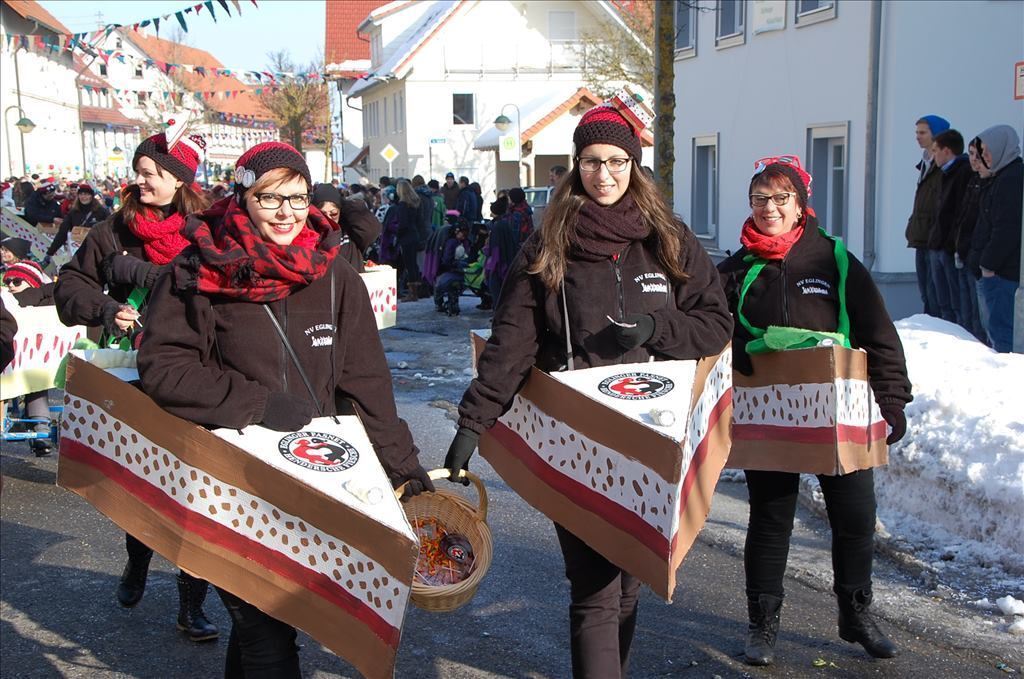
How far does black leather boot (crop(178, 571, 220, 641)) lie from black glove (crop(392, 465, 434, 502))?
172 centimetres

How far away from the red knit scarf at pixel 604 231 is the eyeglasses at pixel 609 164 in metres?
0.12

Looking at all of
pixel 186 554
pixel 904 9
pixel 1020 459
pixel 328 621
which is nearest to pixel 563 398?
pixel 328 621

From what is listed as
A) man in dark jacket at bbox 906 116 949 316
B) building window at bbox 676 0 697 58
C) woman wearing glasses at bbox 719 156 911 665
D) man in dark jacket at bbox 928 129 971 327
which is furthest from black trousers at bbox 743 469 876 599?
building window at bbox 676 0 697 58

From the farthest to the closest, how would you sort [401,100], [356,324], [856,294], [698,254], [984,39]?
[401,100]
[984,39]
[856,294]
[698,254]
[356,324]

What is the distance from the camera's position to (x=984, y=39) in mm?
14766

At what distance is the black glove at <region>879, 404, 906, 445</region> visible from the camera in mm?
4574

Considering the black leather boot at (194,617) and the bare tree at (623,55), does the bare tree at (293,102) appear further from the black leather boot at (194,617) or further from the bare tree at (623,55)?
the black leather boot at (194,617)

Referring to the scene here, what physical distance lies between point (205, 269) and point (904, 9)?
44.1 ft

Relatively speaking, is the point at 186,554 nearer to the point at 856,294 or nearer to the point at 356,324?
the point at 356,324

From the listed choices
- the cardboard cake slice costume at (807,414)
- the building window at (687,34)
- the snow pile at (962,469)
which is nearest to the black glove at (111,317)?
the cardboard cake slice costume at (807,414)

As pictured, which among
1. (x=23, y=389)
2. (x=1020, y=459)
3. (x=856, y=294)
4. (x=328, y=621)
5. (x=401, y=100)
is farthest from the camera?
(x=401, y=100)

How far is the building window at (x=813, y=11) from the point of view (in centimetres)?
1672

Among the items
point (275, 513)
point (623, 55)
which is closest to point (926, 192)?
point (275, 513)

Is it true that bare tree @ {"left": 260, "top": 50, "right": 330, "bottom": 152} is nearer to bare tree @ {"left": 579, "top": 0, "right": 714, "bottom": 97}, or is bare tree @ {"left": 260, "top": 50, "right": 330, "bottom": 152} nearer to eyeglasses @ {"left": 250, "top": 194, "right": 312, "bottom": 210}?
bare tree @ {"left": 579, "top": 0, "right": 714, "bottom": 97}
